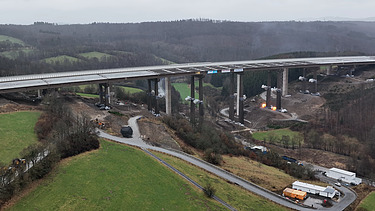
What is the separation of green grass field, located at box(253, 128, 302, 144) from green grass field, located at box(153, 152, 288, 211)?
131 ft

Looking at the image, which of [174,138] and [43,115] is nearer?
[43,115]

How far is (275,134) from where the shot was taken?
93.6 metres

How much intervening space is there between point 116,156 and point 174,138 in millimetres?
20019

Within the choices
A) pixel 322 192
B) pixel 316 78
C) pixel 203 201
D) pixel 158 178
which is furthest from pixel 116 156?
pixel 316 78

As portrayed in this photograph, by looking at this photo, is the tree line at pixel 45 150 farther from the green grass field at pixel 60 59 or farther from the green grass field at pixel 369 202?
the green grass field at pixel 60 59

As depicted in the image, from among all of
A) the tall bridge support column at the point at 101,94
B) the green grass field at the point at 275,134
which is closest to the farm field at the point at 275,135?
the green grass field at the point at 275,134

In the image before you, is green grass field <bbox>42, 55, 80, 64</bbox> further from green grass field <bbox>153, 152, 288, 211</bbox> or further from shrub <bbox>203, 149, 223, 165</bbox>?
green grass field <bbox>153, 152, 288, 211</bbox>

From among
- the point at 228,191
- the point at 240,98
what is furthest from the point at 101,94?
the point at 228,191

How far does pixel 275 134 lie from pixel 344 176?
31.6 m

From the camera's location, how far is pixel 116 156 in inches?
1896

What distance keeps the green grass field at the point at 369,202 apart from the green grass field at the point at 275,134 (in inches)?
1366

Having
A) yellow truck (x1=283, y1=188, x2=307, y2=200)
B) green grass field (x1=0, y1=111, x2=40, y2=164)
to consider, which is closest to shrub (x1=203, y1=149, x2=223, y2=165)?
yellow truck (x1=283, y1=188, x2=307, y2=200)

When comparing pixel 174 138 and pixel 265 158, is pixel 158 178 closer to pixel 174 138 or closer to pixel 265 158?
pixel 174 138

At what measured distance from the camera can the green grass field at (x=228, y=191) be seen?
43.8 meters
